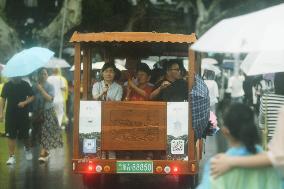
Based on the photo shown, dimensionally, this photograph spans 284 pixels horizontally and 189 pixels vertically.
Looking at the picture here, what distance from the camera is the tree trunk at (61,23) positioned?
24500mm

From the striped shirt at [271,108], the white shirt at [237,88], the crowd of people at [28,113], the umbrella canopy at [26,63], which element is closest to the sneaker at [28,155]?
the crowd of people at [28,113]

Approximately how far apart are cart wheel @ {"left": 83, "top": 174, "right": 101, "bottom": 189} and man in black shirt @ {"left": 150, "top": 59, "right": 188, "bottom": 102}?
4.49ft

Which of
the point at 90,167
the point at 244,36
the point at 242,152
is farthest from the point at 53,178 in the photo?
the point at 242,152

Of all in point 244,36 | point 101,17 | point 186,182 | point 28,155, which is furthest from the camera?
point 101,17

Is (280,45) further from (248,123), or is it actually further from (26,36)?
(26,36)

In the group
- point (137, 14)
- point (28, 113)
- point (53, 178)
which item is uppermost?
point (137, 14)

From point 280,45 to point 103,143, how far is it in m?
4.14

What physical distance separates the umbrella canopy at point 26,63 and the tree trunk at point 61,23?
1204 cm

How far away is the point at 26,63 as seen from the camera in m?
12.2

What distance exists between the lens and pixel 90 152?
937 centimetres

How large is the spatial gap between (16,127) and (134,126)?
166 inches

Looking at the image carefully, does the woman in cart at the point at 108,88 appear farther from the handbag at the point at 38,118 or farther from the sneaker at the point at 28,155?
the sneaker at the point at 28,155

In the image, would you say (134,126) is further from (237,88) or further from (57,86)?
(237,88)

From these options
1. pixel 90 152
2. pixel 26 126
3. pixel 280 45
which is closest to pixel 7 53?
pixel 26 126
